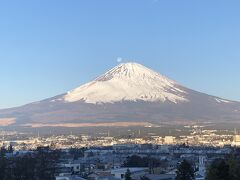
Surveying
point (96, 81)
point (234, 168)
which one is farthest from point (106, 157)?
point (96, 81)

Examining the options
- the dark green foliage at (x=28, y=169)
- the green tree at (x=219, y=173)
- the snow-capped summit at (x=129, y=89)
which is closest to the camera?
the green tree at (x=219, y=173)

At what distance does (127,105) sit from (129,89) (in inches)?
208

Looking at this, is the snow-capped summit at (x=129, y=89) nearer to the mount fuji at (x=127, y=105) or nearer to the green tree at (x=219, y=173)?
the mount fuji at (x=127, y=105)

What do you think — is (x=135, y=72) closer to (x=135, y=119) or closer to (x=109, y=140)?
(x=135, y=119)

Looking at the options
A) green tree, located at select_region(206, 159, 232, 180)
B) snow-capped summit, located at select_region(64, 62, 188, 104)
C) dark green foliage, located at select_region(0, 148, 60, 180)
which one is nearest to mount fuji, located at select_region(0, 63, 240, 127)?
snow-capped summit, located at select_region(64, 62, 188, 104)

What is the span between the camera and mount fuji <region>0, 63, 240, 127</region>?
351ft

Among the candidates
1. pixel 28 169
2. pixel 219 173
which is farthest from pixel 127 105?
pixel 219 173

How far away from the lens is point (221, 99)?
121812 mm

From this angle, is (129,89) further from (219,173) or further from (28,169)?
(219,173)

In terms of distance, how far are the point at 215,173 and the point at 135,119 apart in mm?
84318

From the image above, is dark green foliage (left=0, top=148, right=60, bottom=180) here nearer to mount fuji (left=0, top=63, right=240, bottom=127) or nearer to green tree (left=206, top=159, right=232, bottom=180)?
green tree (left=206, top=159, right=232, bottom=180)

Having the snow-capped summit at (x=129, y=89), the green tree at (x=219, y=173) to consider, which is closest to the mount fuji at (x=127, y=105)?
the snow-capped summit at (x=129, y=89)

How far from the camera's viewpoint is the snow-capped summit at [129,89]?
114m

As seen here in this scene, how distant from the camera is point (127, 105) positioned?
4441 inches
